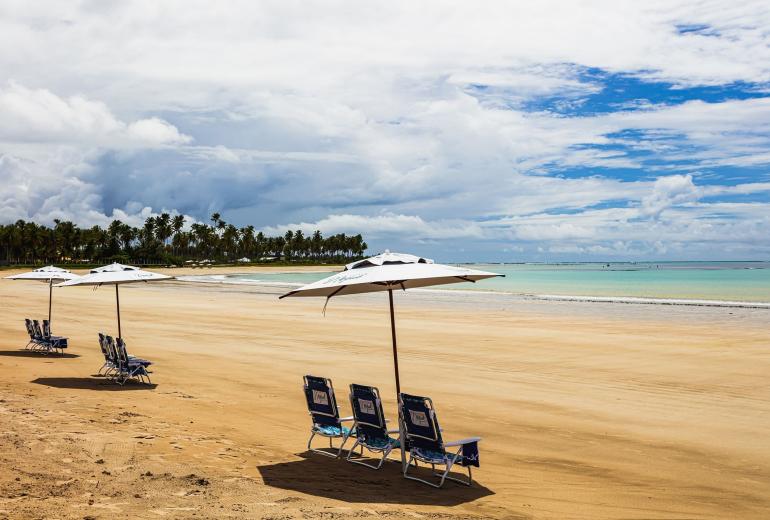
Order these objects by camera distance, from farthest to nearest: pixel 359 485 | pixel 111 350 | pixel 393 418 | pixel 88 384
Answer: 1. pixel 111 350
2. pixel 88 384
3. pixel 393 418
4. pixel 359 485

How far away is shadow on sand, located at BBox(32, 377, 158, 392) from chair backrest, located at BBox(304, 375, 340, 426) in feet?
18.4

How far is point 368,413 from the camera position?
8.35 meters

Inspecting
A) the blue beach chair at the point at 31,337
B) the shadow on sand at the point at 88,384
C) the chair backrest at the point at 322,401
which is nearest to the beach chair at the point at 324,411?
the chair backrest at the point at 322,401

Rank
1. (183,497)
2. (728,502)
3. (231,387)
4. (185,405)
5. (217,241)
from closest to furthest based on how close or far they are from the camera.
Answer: (183,497), (728,502), (185,405), (231,387), (217,241)

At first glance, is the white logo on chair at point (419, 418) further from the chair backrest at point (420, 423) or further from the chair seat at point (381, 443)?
the chair seat at point (381, 443)

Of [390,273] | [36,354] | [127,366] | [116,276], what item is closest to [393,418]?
[390,273]

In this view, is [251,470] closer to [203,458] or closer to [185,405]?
[203,458]

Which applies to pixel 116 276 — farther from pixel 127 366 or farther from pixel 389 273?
pixel 389 273

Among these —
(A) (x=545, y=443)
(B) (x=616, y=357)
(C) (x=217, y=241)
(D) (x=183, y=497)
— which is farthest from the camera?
(C) (x=217, y=241)

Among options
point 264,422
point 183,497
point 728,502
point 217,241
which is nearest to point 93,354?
point 264,422

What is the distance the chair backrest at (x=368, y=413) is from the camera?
820cm

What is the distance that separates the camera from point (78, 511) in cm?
635

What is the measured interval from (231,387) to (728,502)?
354 inches

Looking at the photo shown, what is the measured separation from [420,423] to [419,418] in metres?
0.06
